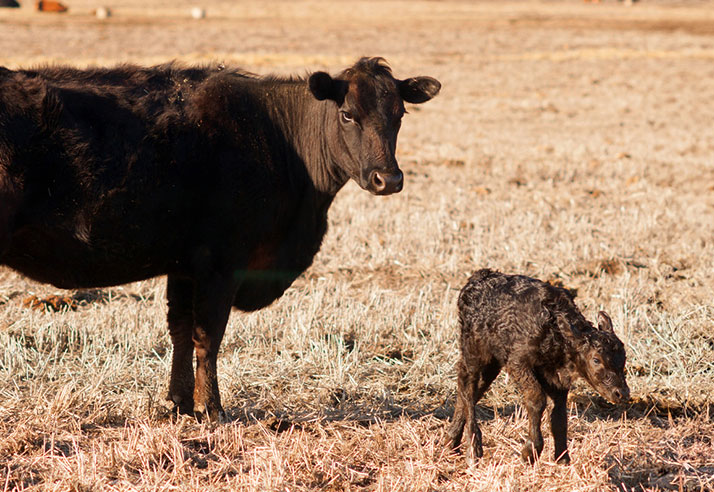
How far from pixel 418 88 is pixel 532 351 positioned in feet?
9.02

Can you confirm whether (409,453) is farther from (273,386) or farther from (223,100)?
(223,100)

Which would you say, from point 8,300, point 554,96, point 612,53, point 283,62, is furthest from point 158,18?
point 8,300

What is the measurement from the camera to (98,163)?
5.62 m

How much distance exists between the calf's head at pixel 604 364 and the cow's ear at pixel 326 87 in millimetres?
2767

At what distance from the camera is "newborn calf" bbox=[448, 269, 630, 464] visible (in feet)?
15.5

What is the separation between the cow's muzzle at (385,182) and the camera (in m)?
5.98

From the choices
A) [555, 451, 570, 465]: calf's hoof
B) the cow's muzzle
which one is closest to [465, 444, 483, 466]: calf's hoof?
[555, 451, 570, 465]: calf's hoof

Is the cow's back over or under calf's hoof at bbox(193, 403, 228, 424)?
over

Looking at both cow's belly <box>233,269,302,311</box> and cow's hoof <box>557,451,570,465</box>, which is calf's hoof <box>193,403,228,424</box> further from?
cow's hoof <box>557,451,570,465</box>

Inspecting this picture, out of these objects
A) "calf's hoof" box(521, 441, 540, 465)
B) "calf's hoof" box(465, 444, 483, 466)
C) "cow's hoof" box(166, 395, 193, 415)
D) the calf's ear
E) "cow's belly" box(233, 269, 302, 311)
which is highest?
the calf's ear

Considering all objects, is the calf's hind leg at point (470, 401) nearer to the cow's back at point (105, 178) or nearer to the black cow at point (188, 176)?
the black cow at point (188, 176)

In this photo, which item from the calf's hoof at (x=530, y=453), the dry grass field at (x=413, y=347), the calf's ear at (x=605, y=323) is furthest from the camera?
the dry grass field at (x=413, y=347)

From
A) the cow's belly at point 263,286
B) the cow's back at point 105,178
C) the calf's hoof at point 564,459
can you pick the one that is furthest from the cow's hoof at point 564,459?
the cow's back at point 105,178

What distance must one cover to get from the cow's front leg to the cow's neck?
45.4 inches
